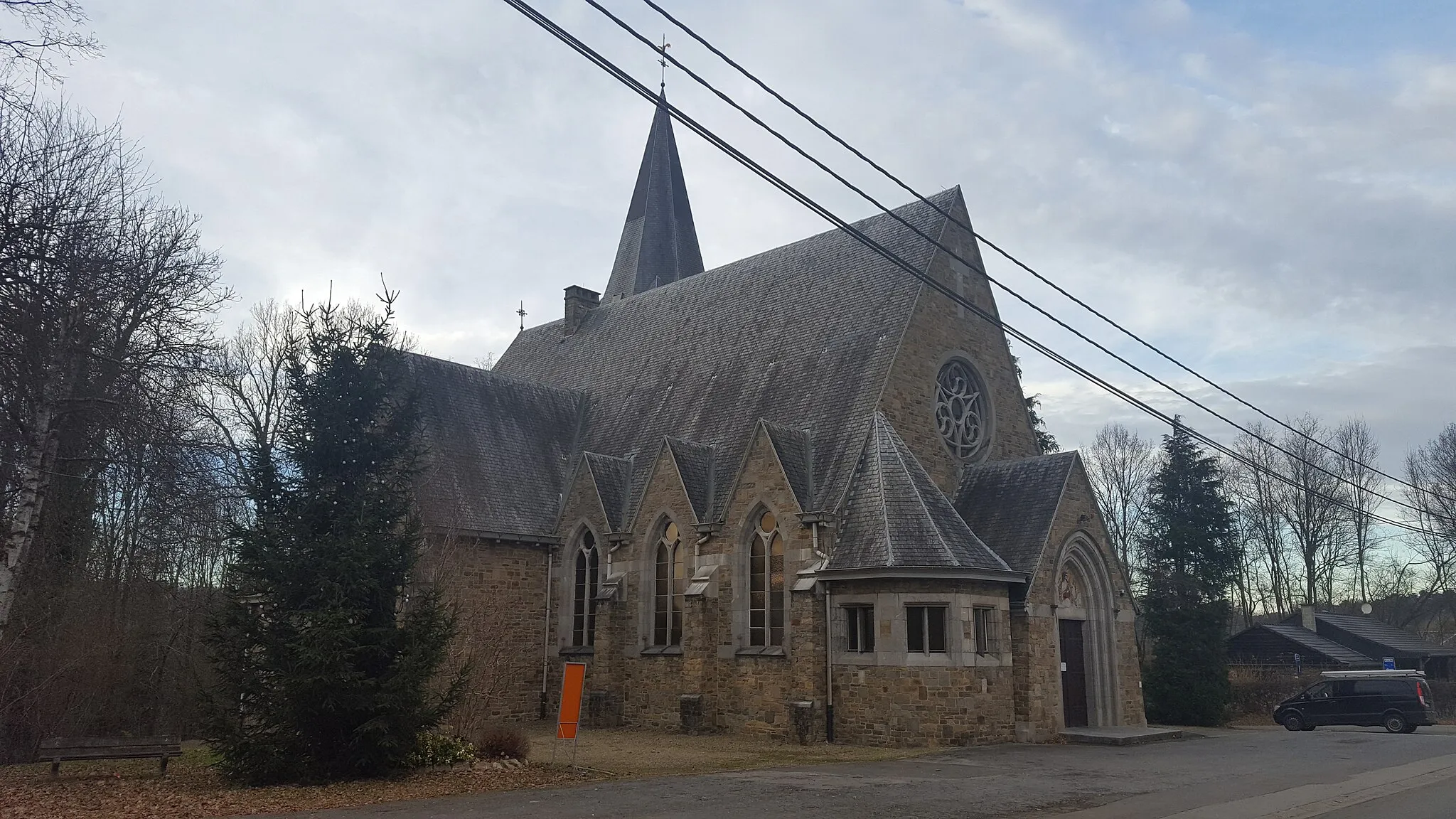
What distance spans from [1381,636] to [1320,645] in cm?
322

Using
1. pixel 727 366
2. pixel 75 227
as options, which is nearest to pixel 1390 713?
pixel 727 366

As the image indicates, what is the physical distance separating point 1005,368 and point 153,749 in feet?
65.2

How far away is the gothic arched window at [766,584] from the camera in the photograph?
22.0 metres

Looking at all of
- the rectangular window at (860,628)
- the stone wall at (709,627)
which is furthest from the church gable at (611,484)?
the rectangular window at (860,628)

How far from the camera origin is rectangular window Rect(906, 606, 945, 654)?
19594mm

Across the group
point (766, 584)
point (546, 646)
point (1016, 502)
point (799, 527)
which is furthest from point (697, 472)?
point (1016, 502)

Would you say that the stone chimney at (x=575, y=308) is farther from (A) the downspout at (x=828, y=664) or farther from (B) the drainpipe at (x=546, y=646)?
(A) the downspout at (x=828, y=664)

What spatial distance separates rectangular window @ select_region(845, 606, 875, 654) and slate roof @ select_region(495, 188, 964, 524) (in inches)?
93.4

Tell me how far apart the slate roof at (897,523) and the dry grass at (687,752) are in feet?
11.4

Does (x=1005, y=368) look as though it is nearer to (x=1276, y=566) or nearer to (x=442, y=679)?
(x=442, y=679)

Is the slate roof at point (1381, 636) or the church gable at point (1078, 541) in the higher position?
the church gable at point (1078, 541)

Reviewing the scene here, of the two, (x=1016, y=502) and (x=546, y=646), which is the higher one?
(x=1016, y=502)

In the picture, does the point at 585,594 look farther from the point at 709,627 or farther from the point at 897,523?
the point at 897,523

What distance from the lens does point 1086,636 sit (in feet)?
74.3
